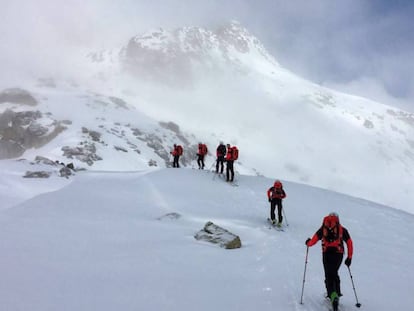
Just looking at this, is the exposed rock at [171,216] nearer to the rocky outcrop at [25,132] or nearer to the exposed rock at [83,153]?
the exposed rock at [83,153]

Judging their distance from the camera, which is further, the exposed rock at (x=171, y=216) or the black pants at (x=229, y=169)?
the black pants at (x=229, y=169)

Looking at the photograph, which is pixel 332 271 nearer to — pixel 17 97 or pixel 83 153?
pixel 83 153

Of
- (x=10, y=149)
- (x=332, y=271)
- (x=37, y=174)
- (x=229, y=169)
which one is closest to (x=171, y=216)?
(x=332, y=271)

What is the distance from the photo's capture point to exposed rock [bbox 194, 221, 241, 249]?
1301 cm

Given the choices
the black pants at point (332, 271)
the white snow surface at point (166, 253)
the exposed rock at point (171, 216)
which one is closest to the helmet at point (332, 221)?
the black pants at point (332, 271)

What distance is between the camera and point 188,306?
7.57 metres

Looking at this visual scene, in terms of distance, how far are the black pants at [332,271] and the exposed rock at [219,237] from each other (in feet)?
16.1

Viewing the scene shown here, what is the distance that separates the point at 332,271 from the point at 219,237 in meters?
5.59

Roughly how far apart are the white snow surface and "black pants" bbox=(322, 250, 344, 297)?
464 millimetres

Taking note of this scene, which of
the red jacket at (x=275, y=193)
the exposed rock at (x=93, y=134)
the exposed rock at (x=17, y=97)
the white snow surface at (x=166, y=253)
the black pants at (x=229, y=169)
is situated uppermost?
the exposed rock at (x=17, y=97)

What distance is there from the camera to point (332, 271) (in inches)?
327

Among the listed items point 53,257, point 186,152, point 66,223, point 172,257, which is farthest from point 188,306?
point 186,152

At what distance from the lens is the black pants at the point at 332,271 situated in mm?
8162

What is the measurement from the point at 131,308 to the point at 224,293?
89.6 inches
